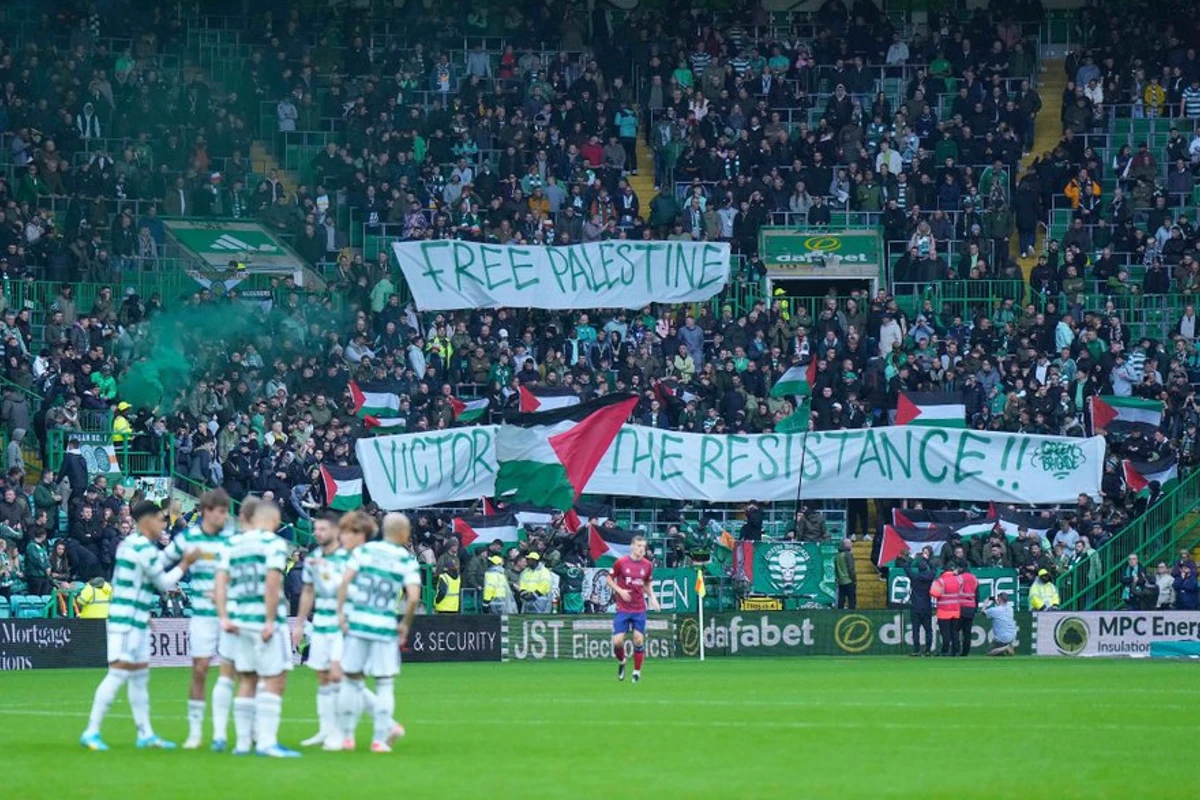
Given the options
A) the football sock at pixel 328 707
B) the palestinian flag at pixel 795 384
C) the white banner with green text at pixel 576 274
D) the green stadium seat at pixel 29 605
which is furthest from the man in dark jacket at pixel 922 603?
the football sock at pixel 328 707

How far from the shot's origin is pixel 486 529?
43250 mm

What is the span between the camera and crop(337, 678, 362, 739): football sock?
1859 centimetres

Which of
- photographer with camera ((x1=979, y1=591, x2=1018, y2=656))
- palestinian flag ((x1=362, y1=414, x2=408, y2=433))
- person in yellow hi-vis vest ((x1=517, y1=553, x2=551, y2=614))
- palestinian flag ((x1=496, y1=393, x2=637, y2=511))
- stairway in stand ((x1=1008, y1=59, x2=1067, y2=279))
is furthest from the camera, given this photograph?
stairway in stand ((x1=1008, y1=59, x2=1067, y2=279))

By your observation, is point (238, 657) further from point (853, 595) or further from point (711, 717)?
point (853, 595)

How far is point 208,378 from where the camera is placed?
4366 cm

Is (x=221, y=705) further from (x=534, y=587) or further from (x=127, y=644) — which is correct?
(x=534, y=587)

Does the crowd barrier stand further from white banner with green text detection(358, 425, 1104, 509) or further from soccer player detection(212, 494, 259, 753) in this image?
soccer player detection(212, 494, 259, 753)

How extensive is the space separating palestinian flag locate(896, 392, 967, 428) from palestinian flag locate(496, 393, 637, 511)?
620cm

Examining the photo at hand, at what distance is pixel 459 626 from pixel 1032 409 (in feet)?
44.2

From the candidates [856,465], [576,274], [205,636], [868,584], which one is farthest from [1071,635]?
[205,636]

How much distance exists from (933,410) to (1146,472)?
4.40 m

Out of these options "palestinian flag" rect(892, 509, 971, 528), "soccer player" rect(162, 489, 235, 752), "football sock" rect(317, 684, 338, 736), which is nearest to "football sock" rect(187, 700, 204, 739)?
"soccer player" rect(162, 489, 235, 752)

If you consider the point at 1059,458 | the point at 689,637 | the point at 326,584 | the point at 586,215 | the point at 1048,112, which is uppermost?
the point at 1048,112

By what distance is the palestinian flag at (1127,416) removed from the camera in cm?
4597
